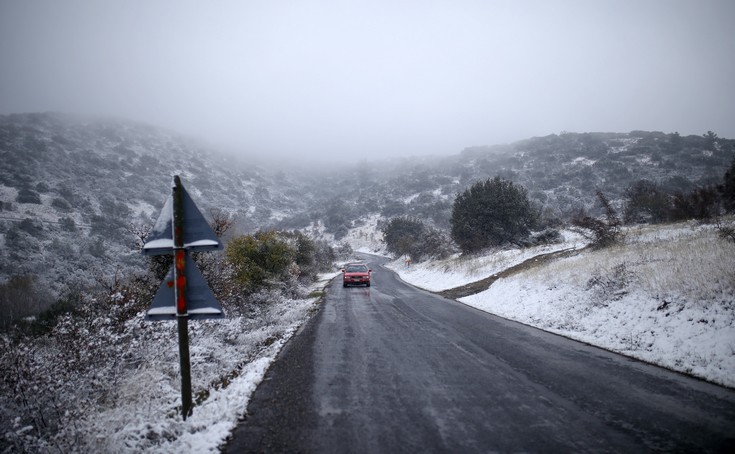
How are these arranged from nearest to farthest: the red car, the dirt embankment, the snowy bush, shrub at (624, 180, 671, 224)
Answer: the snowy bush < the dirt embankment < the red car < shrub at (624, 180, 671, 224)

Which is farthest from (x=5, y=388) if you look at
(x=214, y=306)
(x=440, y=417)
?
(x=440, y=417)

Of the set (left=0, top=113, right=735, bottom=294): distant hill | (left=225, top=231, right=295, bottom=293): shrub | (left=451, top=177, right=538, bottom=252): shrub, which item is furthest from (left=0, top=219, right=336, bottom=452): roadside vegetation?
(left=451, top=177, right=538, bottom=252): shrub

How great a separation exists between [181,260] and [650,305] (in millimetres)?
9745

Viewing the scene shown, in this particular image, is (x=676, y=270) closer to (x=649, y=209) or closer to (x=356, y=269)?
Result: (x=356, y=269)

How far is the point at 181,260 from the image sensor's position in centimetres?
389

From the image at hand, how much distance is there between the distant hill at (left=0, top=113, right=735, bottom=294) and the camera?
4103 centimetres

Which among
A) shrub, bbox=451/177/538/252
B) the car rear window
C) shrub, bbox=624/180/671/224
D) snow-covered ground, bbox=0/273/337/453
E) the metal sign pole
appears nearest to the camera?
the metal sign pole

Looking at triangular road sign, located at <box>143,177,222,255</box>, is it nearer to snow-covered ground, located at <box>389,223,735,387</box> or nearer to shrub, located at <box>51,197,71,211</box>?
snow-covered ground, located at <box>389,223,735,387</box>

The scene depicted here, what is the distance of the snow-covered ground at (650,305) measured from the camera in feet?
19.5

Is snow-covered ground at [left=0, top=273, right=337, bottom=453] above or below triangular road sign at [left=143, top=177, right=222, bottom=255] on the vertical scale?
below

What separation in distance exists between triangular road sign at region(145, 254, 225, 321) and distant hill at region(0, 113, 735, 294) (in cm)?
1951

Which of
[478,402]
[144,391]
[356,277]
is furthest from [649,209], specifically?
[144,391]

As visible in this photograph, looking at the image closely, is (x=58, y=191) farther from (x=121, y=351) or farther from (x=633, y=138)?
(x=633, y=138)

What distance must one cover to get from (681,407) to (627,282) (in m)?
5.75
